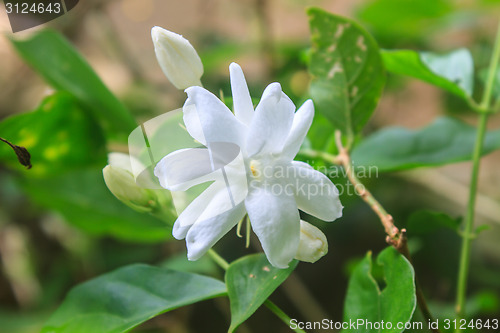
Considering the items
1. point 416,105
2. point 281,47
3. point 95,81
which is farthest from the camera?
point 416,105

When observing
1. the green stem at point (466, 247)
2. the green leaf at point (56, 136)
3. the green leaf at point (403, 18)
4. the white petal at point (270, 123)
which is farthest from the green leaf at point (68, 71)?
the green leaf at point (403, 18)

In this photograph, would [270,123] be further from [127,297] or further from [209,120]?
[127,297]

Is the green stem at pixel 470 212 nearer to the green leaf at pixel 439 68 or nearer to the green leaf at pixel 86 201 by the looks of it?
the green leaf at pixel 439 68

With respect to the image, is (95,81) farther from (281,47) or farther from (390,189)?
(390,189)

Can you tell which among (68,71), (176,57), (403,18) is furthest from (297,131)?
(403,18)

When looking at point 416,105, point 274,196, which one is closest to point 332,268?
point 274,196

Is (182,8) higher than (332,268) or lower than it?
higher
